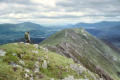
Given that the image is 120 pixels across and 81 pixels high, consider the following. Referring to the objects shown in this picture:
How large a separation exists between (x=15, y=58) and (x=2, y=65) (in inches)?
165

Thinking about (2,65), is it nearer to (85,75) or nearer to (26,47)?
(26,47)

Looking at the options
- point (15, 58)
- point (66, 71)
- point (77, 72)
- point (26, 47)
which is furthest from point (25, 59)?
point (77, 72)

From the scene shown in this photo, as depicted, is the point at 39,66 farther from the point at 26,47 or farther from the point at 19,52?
the point at 26,47

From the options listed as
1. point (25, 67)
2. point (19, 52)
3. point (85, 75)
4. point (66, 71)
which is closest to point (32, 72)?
point (25, 67)

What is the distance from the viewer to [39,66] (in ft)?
109

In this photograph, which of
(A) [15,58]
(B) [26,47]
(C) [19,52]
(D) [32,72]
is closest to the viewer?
(D) [32,72]

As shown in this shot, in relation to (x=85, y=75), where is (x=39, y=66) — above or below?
above

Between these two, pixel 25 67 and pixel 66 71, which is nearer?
pixel 25 67

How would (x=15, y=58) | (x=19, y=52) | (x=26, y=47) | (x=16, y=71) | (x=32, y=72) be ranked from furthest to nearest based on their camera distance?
1. (x=26, y=47)
2. (x=19, y=52)
3. (x=15, y=58)
4. (x=32, y=72)
5. (x=16, y=71)

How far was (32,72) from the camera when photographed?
97.9ft

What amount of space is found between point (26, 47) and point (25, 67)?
10.6 metres

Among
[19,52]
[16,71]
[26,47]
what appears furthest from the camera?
[26,47]

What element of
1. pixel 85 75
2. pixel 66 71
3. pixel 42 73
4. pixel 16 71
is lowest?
pixel 85 75

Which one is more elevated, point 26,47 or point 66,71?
point 26,47
